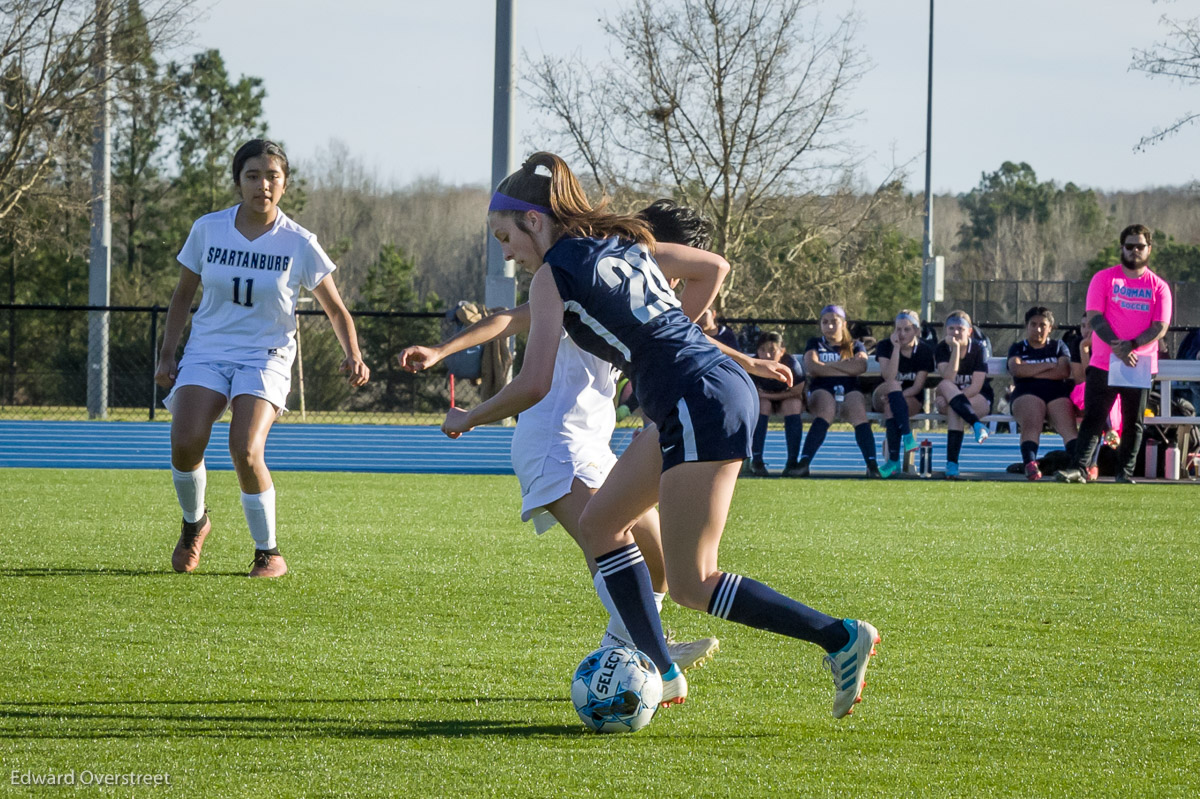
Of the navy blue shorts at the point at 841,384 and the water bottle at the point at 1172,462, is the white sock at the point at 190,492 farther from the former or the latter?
the water bottle at the point at 1172,462

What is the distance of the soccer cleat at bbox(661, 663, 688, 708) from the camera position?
3.66 metres

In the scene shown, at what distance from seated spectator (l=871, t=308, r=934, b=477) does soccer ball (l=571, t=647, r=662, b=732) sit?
998 cm

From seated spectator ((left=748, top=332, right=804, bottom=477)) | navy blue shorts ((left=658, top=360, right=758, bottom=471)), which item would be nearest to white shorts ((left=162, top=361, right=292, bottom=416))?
navy blue shorts ((left=658, top=360, right=758, bottom=471))

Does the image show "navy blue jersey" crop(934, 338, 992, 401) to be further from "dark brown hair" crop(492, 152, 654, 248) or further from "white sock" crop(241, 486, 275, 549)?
"dark brown hair" crop(492, 152, 654, 248)

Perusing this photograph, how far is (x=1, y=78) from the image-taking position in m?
21.8

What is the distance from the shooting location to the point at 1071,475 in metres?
12.2

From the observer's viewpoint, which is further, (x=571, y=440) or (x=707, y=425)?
(x=571, y=440)

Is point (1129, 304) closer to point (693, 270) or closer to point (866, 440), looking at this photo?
point (866, 440)

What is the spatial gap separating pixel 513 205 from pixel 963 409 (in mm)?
10035

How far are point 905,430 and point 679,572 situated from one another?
33.0 feet

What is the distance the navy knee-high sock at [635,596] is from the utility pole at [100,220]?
1739cm

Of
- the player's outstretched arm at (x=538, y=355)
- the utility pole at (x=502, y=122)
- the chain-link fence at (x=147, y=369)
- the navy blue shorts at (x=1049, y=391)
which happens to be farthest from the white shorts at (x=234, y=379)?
the chain-link fence at (x=147, y=369)

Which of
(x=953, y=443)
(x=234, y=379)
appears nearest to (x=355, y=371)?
(x=234, y=379)

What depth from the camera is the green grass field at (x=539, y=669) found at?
3.12 meters
